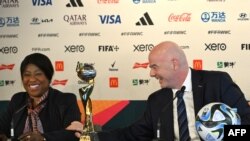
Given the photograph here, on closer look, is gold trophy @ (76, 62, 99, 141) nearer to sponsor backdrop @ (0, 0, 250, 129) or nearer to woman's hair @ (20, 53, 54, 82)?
woman's hair @ (20, 53, 54, 82)

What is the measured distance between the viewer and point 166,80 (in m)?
3.11

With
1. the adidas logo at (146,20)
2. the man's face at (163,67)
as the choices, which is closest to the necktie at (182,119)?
the man's face at (163,67)

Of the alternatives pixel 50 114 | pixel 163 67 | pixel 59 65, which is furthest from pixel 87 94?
pixel 59 65

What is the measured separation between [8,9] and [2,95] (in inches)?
35.9

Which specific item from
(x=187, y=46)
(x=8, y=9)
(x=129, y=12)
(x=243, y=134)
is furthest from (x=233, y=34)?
(x=243, y=134)

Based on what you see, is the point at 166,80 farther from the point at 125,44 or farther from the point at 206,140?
the point at 125,44

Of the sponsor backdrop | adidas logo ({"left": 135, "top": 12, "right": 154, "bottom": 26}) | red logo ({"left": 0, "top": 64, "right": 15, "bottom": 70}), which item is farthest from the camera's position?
red logo ({"left": 0, "top": 64, "right": 15, "bottom": 70})

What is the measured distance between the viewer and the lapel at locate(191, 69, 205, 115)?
3.00 m

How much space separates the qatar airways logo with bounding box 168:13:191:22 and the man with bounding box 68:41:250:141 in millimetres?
1651

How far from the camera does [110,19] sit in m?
4.90

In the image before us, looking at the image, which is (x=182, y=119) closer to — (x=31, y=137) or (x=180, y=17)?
(x=31, y=137)

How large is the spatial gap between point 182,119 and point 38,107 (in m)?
1.13

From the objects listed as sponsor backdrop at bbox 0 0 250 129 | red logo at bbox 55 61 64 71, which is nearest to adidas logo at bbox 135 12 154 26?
sponsor backdrop at bbox 0 0 250 129

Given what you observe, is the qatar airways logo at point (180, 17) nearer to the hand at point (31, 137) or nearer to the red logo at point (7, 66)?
the red logo at point (7, 66)
